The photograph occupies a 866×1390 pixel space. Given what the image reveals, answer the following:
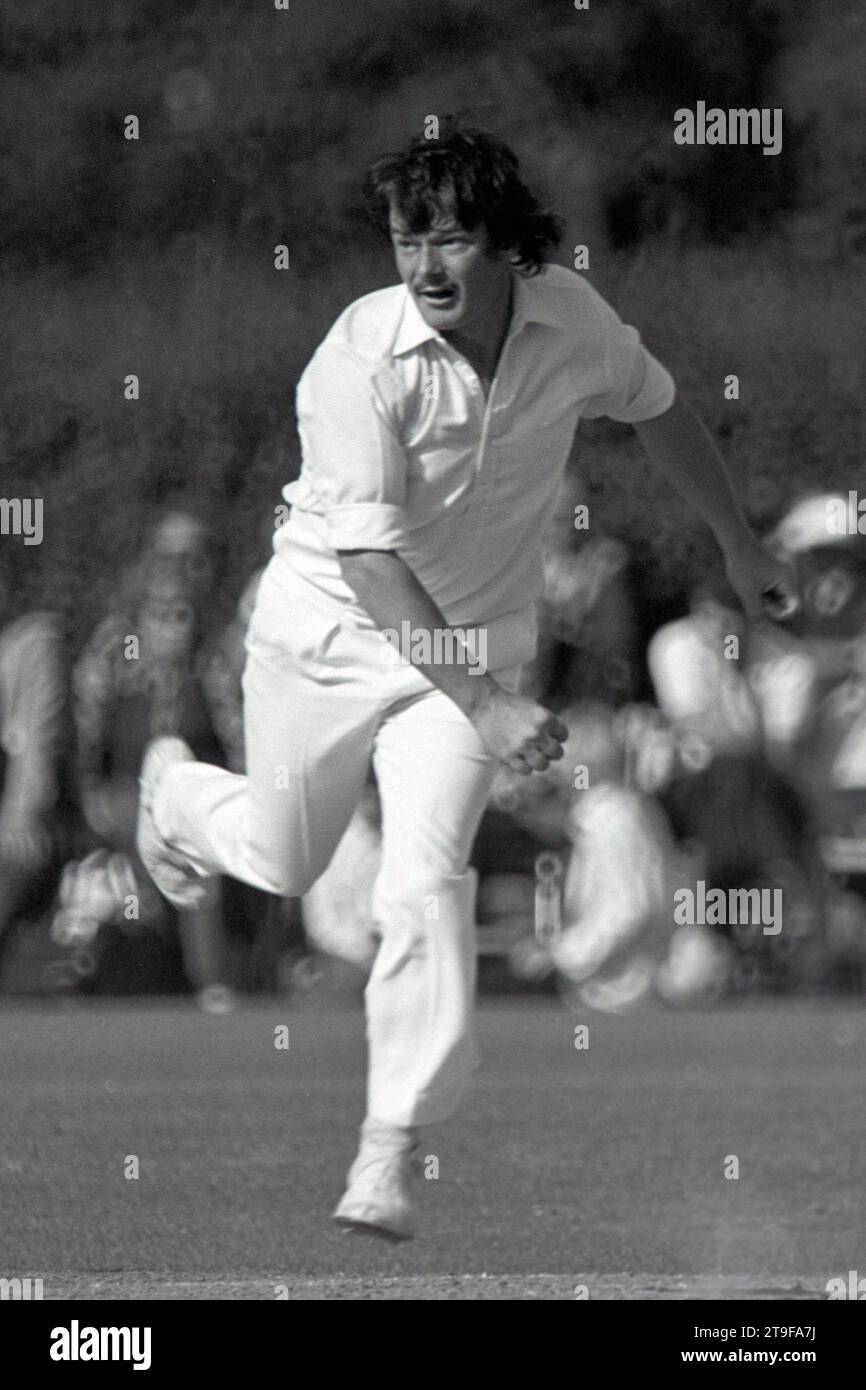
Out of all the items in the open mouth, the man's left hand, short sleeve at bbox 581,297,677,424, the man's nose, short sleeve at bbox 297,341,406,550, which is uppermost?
the man's nose

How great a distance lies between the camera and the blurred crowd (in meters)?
9.24

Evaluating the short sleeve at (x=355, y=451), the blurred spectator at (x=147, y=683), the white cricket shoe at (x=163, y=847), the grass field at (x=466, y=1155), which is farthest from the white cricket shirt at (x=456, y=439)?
the blurred spectator at (x=147, y=683)

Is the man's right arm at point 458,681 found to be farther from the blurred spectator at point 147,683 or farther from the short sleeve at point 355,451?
the blurred spectator at point 147,683

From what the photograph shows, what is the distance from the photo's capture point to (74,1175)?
736cm

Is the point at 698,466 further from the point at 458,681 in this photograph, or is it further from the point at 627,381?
the point at 458,681

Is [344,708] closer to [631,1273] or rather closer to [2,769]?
[631,1273]

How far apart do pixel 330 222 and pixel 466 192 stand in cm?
358

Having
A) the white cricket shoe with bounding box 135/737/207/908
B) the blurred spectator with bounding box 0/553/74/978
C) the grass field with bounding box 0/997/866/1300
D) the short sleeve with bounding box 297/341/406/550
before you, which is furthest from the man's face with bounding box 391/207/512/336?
the blurred spectator with bounding box 0/553/74/978

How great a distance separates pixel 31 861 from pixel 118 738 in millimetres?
492

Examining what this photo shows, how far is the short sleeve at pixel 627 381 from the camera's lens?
5496mm

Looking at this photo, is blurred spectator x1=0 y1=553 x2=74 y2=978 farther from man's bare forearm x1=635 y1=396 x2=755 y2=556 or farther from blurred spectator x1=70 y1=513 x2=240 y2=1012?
man's bare forearm x1=635 y1=396 x2=755 y2=556

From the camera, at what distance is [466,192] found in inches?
206

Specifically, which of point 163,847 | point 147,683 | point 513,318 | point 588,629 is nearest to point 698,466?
point 513,318

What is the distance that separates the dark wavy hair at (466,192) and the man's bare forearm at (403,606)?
0.53m
